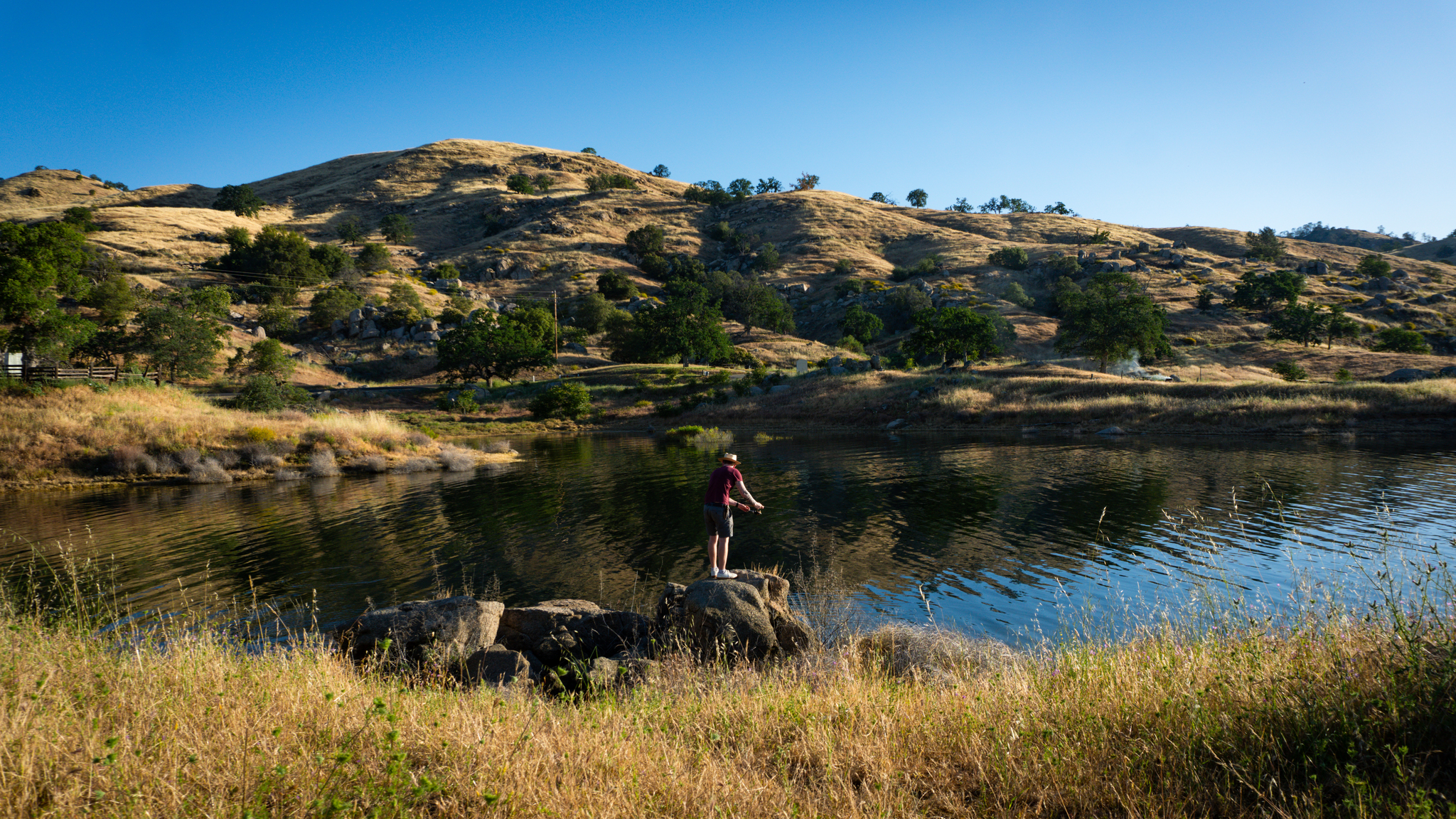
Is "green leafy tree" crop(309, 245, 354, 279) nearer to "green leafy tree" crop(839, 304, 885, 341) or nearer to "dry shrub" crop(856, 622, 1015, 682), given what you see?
"green leafy tree" crop(839, 304, 885, 341)

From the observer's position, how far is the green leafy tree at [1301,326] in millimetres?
77812

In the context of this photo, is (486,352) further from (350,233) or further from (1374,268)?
(1374,268)

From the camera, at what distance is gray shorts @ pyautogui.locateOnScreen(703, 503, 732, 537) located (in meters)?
13.2

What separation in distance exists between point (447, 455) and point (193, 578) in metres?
22.6

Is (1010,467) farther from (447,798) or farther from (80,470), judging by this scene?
(80,470)

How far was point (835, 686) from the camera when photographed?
700 cm

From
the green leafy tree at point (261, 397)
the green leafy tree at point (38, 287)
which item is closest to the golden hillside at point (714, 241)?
the green leafy tree at point (38, 287)

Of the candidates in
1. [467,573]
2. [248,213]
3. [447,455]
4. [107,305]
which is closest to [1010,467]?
[467,573]

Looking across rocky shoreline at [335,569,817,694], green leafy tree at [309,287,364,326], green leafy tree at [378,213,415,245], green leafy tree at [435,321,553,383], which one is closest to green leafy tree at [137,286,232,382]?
green leafy tree at [435,321,553,383]

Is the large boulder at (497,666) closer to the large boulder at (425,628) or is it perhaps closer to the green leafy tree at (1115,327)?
the large boulder at (425,628)

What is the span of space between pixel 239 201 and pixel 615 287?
10883cm

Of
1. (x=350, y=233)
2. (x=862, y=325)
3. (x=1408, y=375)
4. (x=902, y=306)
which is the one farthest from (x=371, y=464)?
(x=350, y=233)

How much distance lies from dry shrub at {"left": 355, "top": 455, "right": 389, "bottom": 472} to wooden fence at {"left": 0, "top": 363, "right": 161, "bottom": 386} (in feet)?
57.6

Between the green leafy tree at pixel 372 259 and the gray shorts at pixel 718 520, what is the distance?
5013 inches
